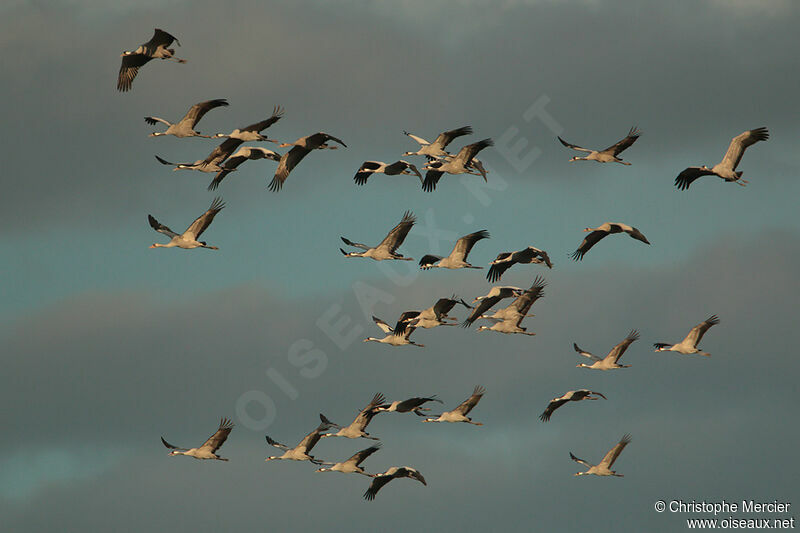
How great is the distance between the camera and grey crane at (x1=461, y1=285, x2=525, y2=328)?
5588 cm

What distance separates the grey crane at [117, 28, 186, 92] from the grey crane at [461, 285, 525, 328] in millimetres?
13597

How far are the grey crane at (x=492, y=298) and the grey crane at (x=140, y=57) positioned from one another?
1360 cm

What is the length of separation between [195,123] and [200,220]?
3.31m

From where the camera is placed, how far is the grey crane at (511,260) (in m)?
53.4

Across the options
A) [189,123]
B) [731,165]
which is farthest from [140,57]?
[731,165]

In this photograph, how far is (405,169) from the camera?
56594mm

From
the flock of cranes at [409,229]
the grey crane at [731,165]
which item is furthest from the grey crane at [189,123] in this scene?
the grey crane at [731,165]

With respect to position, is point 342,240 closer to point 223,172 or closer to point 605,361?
point 223,172

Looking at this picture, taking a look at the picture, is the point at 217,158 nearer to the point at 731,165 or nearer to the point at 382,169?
the point at 382,169

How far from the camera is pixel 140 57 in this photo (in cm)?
5162

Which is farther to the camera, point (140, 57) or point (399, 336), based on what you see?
point (399, 336)

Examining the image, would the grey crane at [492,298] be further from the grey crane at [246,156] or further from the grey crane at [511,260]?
the grey crane at [246,156]

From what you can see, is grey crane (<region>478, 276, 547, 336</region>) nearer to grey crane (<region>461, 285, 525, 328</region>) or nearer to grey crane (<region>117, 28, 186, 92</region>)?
grey crane (<region>461, 285, 525, 328</region>)

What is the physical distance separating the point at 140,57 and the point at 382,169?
1038cm
